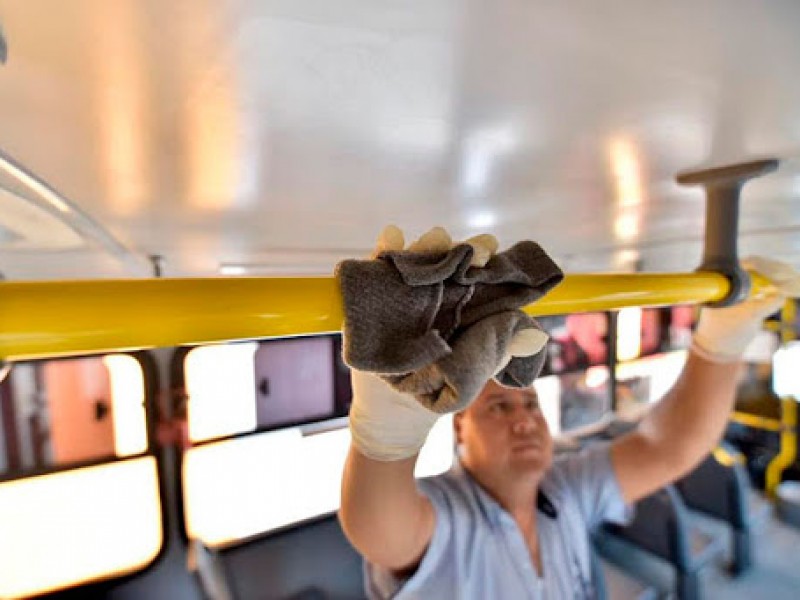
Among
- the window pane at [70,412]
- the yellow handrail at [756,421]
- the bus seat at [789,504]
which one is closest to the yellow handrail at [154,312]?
the window pane at [70,412]

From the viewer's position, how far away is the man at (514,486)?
656 millimetres

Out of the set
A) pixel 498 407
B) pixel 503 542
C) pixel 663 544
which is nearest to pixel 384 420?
pixel 503 542

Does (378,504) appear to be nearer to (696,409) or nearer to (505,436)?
(505,436)

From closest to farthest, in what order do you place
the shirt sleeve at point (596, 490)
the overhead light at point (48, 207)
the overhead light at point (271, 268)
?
the overhead light at point (48, 207) → the shirt sleeve at point (596, 490) → the overhead light at point (271, 268)

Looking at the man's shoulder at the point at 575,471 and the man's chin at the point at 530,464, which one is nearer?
the man's chin at the point at 530,464

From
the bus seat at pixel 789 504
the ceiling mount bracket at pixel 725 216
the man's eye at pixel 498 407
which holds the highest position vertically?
the ceiling mount bracket at pixel 725 216

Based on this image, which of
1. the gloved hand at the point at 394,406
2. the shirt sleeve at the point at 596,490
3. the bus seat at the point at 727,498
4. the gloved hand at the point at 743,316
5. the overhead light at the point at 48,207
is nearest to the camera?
the gloved hand at the point at 394,406

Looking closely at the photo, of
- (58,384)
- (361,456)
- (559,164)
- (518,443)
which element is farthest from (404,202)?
(58,384)

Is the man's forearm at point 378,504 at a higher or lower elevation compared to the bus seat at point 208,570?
higher

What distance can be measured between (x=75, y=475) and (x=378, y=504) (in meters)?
1.80

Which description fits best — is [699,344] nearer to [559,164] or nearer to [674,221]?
[674,221]

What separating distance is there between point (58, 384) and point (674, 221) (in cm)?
231

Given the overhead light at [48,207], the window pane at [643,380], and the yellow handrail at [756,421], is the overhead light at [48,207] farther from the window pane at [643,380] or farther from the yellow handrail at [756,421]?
the yellow handrail at [756,421]

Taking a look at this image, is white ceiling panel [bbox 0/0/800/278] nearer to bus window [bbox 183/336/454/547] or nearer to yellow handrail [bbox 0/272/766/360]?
yellow handrail [bbox 0/272/766/360]
